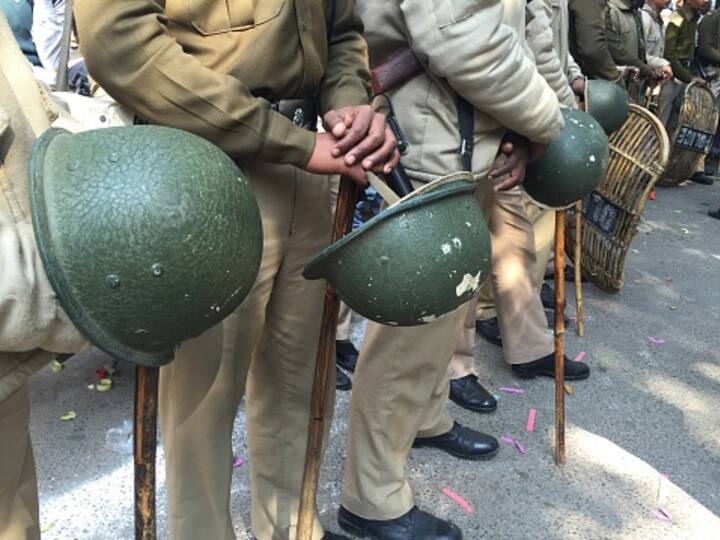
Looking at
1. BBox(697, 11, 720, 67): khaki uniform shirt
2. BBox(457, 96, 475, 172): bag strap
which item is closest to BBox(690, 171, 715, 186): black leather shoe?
BBox(697, 11, 720, 67): khaki uniform shirt

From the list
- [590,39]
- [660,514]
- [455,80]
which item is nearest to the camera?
[455,80]

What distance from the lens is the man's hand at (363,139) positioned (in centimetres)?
163

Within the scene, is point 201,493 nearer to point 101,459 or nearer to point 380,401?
point 380,401

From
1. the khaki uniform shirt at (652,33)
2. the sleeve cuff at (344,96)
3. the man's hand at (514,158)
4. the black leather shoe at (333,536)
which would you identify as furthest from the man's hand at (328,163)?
the khaki uniform shirt at (652,33)

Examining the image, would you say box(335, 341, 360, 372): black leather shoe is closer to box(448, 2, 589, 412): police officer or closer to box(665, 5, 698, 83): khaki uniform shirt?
box(448, 2, 589, 412): police officer

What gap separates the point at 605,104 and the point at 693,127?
10.9 feet

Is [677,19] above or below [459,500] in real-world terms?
above

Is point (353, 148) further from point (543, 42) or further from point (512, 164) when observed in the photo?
point (543, 42)

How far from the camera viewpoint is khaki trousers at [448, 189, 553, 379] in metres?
3.39

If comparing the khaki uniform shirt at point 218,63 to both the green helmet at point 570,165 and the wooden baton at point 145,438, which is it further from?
the green helmet at point 570,165

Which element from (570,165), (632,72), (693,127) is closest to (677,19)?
(693,127)

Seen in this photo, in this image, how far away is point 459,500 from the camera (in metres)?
2.63

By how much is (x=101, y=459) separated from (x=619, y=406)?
2205 mm

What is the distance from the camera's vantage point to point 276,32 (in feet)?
5.22
